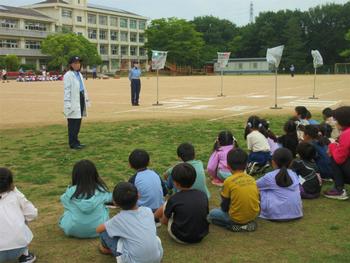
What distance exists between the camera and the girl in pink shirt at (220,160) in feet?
20.5

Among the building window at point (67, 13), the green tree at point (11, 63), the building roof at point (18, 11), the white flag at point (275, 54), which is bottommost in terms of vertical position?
the white flag at point (275, 54)

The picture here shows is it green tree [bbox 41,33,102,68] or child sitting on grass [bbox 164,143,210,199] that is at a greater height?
green tree [bbox 41,33,102,68]

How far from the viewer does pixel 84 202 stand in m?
4.37

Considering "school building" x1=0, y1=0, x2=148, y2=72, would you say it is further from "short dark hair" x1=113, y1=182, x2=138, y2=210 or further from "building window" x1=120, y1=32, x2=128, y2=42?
"short dark hair" x1=113, y1=182, x2=138, y2=210

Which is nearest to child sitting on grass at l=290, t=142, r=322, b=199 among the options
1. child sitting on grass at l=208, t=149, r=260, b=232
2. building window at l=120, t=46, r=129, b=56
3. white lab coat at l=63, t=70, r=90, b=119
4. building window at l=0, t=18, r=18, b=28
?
child sitting on grass at l=208, t=149, r=260, b=232

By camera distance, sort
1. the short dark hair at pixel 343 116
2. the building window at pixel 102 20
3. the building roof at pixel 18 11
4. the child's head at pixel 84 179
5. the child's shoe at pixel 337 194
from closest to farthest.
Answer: the child's head at pixel 84 179, the short dark hair at pixel 343 116, the child's shoe at pixel 337 194, the building roof at pixel 18 11, the building window at pixel 102 20

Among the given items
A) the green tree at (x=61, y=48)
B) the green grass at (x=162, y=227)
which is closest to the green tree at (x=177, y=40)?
the green tree at (x=61, y=48)

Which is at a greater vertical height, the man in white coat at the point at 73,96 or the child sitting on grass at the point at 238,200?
the man in white coat at the point at 73,96

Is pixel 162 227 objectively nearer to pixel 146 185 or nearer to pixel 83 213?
pixel 146 185

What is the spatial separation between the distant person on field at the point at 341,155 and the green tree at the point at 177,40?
77632mm

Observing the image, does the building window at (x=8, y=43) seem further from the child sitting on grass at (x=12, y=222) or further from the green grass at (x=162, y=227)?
the child sitting on grass at (x=12, y=222)

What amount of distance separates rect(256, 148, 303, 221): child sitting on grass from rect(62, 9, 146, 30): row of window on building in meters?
88.6

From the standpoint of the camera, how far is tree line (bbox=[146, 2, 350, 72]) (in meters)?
79.2

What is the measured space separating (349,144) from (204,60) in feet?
272
